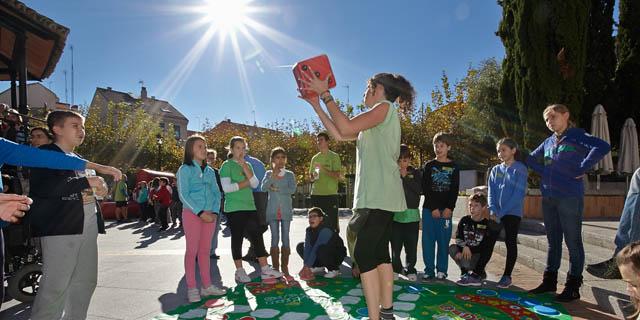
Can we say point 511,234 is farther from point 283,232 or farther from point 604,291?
point 283,232

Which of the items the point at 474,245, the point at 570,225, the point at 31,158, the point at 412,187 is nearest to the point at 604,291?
the point at 570,225

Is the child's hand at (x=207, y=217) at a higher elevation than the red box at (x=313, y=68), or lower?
lower

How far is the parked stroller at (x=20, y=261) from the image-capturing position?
410 cm

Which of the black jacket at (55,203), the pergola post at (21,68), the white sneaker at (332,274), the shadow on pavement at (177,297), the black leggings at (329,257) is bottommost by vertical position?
the shadow on pavement at (177,297)

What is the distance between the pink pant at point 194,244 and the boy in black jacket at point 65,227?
1.31 meters

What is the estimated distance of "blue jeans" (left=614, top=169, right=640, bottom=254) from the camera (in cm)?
307

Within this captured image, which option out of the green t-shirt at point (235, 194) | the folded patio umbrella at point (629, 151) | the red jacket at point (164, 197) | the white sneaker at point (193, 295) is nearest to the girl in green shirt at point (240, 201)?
the green t-shirt at point (235, 194)

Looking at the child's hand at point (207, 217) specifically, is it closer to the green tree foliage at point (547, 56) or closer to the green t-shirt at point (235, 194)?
the green t-shirt at point (235, 194)

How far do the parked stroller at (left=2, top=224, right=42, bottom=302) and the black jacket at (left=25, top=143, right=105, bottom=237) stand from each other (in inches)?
70.3

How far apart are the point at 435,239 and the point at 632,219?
2290mm

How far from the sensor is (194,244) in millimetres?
4273

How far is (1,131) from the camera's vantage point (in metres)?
5.01

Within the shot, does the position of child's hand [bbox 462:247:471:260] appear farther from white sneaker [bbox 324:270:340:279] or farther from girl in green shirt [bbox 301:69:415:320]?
girl in green shirt [bbox 301:69:415:320]

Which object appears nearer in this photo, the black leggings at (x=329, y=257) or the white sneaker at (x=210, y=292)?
the white sneaker at (x=210, y=292)
